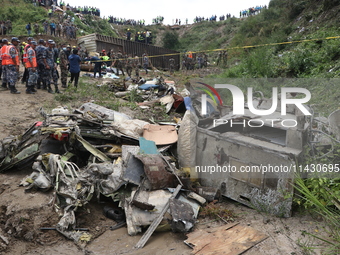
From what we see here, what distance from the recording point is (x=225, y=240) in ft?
11.1

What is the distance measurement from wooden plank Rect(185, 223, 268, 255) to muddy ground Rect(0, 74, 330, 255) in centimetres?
8

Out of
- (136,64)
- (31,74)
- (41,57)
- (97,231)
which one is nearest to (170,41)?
(136,64)

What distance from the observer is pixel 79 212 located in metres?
3.90

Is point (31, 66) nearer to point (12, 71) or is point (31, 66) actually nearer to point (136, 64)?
point (12, 71)

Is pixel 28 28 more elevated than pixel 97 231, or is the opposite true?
pixel 28 28

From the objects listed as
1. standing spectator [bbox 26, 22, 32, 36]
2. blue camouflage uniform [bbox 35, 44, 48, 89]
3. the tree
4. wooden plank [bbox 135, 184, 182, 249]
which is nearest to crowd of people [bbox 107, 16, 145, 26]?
the tree

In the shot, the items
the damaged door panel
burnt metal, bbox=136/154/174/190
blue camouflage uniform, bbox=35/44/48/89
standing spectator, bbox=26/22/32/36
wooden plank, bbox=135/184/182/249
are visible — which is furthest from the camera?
standing spectator, bbox=26/22/32/36

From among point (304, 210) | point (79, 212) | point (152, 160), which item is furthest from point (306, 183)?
point (79, 212)

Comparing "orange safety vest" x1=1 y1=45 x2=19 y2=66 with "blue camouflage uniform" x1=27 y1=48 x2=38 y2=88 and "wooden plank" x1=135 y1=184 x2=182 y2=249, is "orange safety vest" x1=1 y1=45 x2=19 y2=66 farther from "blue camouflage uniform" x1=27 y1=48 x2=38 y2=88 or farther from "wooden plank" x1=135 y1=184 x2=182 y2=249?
"wooden plank" x1=135 y1=184 x2=182 y2=249

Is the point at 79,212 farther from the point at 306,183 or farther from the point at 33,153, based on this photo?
the point at 306,183

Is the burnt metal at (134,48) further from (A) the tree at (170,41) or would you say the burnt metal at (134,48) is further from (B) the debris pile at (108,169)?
(B) the debris pile at (108,169)

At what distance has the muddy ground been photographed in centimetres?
326

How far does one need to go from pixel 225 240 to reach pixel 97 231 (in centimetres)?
150

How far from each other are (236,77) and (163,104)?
3.54m
